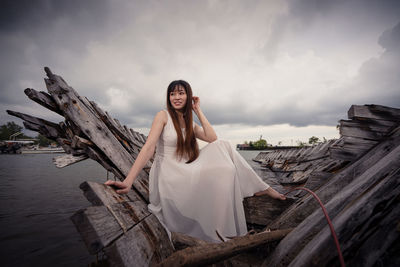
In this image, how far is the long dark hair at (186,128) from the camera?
101 inches

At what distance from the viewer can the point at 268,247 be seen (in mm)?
1238

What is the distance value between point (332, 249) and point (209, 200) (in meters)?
1.39

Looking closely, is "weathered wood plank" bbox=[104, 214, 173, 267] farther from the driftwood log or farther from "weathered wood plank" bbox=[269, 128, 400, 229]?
"weathered wood plank" bbox=[269, 128, 400, 229]

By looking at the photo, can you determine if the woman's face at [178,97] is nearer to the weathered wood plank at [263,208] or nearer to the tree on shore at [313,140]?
the weathered wood plank at [263,208]

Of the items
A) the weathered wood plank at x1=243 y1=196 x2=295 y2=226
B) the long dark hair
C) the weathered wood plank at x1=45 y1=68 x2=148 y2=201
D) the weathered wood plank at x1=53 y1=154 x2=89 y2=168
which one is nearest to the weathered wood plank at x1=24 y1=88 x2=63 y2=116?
the weathered wood plank at x1=45 y1=68 x2=148 y2=201

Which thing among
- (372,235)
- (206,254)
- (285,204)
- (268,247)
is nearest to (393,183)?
(372,235)

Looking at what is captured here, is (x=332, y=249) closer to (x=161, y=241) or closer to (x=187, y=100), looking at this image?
(x=161, y=241)

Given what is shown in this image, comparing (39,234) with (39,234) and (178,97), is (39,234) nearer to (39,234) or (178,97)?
(39,234)

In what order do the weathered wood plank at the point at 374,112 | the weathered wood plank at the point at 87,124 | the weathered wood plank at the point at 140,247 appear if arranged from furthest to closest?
the weathered wood plank at the point at 87,124, the weathered wood plank at the point at 374,112, the weathered wood plank at the point at 140,247

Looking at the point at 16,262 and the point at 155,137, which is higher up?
the point at 155,137

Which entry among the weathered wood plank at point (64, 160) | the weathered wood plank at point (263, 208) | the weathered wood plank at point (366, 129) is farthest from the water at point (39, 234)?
the weathered wood plank at point (366, 129)

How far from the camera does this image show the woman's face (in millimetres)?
2848

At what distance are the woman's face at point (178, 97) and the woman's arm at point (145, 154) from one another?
292mm

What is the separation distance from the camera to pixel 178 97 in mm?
2836
